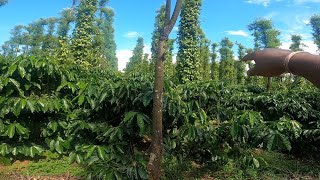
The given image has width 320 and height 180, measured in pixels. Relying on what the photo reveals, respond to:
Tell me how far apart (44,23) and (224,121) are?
40116 mm

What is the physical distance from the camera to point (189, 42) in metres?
25.1

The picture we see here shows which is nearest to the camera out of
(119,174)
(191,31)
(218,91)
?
(119,174)

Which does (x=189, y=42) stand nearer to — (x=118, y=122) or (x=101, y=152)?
(x=118, y=122)

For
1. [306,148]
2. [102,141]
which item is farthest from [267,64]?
[306,148]

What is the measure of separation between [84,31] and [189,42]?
7243 mm

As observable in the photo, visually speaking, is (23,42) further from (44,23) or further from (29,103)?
(29,103)

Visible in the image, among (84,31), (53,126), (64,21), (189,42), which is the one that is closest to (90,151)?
(53,126)

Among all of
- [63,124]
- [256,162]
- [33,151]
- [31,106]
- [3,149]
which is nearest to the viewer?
[256,162]

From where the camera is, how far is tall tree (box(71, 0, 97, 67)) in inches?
857

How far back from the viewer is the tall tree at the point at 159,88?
10.1 ft

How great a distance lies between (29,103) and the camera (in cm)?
467

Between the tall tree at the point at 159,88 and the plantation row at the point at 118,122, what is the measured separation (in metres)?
0.32

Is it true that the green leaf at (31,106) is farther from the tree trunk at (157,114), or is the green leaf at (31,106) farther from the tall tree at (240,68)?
the tall tree at (240,68)

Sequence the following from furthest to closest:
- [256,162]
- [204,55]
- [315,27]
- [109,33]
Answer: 1. [109,33]
2. [204,55]
3. [315,27]
4. [256,162]
